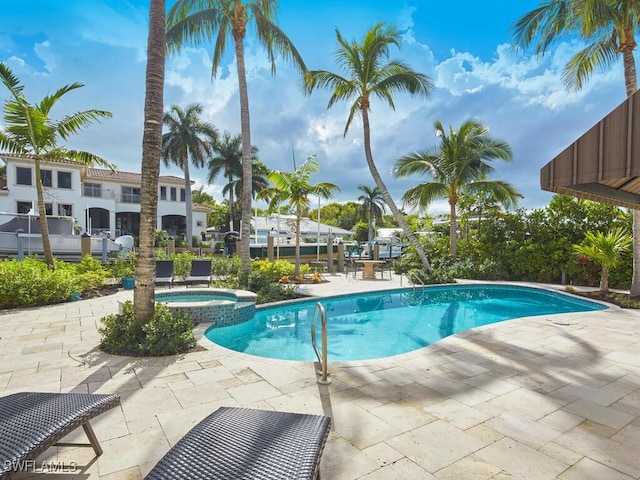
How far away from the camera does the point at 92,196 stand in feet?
92.1

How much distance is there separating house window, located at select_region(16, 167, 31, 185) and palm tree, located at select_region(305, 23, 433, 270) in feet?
72.6

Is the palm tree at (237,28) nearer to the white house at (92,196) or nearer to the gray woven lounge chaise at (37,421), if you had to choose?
the gray woven lounge chaise at (37,421)

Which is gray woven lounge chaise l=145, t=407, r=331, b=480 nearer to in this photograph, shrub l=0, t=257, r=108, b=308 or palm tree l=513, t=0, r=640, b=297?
shrub l=0, t=257, r=108, b=308

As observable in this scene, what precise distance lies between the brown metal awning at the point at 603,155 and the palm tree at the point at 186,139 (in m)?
26.6

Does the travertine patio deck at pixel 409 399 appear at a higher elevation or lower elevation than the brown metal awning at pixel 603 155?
lower

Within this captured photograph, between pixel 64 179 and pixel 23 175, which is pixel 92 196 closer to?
pixel 64 179

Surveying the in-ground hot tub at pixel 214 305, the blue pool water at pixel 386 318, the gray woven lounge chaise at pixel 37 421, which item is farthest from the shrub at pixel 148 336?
the gray woven lounge chaise at pixel 37 421

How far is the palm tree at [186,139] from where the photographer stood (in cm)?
2744

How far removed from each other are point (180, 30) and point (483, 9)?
948 centimetres

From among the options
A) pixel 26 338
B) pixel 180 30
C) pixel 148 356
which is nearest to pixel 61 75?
pixel 180 30

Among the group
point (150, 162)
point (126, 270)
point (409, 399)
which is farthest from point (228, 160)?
point (409, 399)

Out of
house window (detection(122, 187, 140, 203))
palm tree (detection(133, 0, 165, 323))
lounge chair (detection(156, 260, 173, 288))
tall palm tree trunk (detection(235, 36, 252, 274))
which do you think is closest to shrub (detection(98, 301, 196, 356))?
palm tree (detection(133, 0, 165, 323))

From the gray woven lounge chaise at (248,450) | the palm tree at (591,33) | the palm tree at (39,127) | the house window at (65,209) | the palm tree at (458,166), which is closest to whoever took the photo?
the gray woven lounge chaise at (248,450)

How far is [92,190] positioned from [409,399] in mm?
31453
